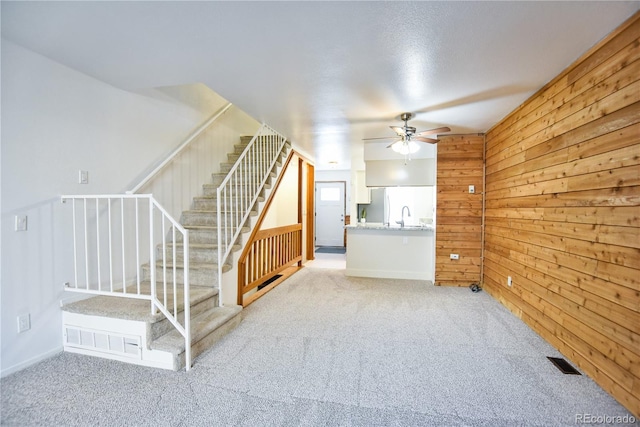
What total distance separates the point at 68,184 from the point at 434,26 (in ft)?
10.0

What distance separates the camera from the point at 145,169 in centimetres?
319

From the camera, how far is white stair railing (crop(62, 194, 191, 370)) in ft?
7.10

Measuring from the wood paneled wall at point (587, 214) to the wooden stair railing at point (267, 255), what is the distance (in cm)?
309

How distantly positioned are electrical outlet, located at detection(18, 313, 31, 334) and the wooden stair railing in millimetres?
1754

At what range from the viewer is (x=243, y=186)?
167 inches

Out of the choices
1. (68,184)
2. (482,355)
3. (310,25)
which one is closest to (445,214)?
(482,355)

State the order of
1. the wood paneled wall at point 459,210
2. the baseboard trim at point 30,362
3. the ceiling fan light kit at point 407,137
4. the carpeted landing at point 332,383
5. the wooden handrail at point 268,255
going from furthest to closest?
the wood paneled wall at point 459,210 → the wooden handrail at point 268,255 → the ceiling fan light kit at point 407,137 → the baseboard trim at point 30,362 → the carpeted landing at point 332,383

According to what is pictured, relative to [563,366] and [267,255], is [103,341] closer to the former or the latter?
[267,255]

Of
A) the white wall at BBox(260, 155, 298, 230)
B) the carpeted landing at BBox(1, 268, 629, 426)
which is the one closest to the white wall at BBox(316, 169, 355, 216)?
the white wall at BBox(260, 155, 298, 230)

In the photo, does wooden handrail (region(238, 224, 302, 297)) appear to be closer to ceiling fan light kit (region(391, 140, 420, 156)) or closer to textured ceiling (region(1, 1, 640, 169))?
textured ceiling (region(1, 1, 640, 169))

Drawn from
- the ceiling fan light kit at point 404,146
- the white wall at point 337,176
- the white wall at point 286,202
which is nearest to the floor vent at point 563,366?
the ceiling fan light kit at point 404,146

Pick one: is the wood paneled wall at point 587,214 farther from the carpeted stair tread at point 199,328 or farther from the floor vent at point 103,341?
the floor vent at point 103,341

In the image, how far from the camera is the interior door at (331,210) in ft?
29.0

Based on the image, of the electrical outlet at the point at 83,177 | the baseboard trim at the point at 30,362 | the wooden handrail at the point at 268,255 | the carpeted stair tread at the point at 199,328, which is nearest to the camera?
the baseboard trim at the point at 30,362
